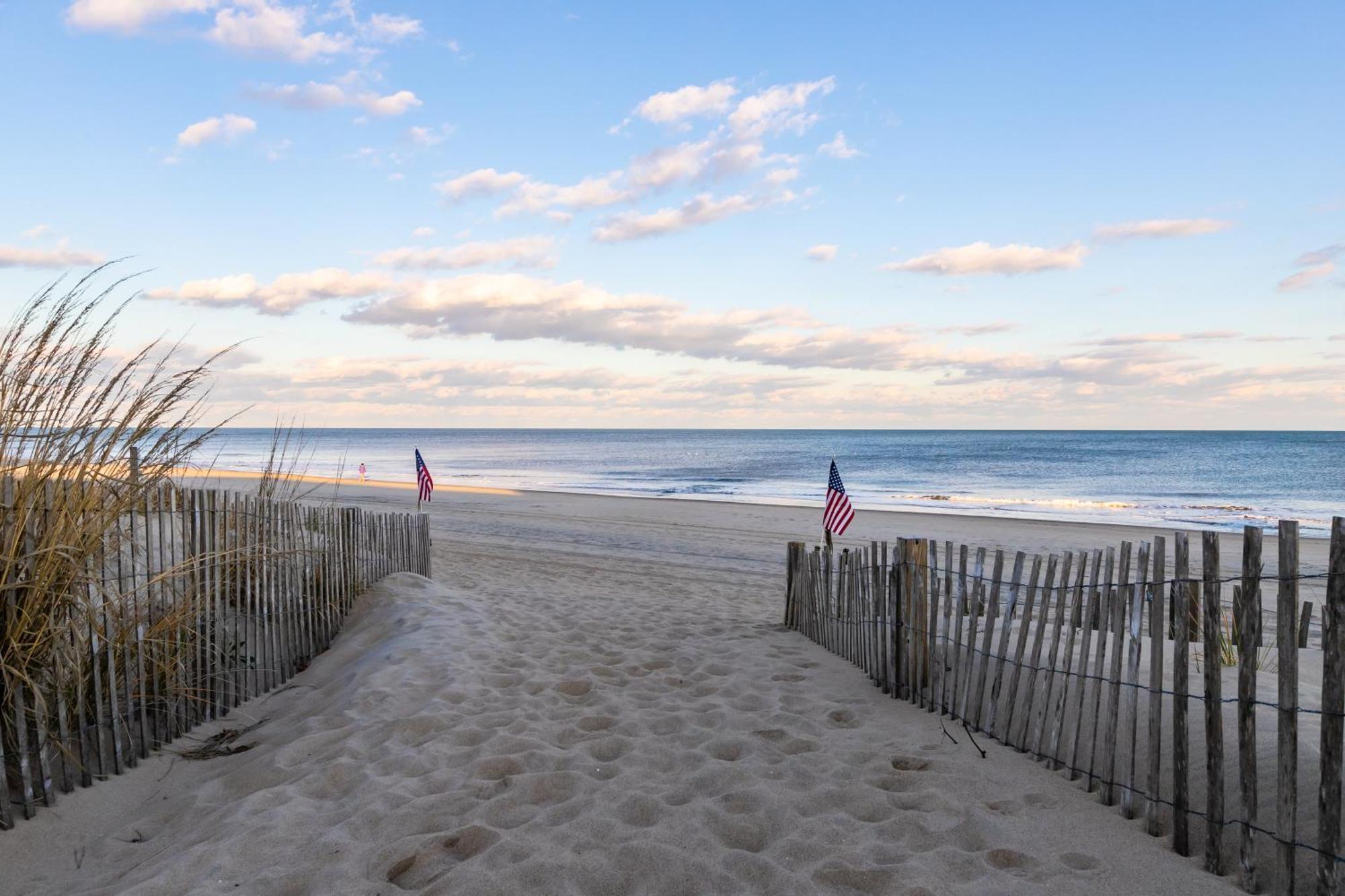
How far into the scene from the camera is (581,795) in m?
3.63

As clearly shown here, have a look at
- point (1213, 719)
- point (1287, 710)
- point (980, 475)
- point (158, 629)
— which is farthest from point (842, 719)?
point (980, 475)

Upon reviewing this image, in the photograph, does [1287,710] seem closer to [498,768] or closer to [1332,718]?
[1332,718]

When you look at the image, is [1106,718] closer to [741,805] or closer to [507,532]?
[741,805]

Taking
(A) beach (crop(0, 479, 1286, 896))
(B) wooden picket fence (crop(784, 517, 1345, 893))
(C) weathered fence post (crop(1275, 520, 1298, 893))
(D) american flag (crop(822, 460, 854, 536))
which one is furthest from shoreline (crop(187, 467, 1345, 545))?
(C) weathered fence post (crop(1275, 520, 1298, 893))

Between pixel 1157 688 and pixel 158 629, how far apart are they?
4726 mm

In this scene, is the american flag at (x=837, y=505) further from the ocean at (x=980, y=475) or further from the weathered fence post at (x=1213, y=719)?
the weathered fence post at (x=1213, y=719)

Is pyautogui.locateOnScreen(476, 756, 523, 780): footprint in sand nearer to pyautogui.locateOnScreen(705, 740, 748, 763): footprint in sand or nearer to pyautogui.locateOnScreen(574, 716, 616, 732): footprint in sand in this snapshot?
pyautogui.locateOnScreen(574, 716, 616, 732): footprint in sand

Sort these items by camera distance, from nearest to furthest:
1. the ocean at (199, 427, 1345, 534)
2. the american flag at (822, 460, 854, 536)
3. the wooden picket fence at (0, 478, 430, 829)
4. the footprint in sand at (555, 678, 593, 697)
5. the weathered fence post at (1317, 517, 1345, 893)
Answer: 1. the weathered fence post at (1317, 517, 1345, 893)
2. the wooden picket fence at (0, 478, 430, 829)
3. the footprint in sand at (555, 678, 593, 697)
4. the american flag at (822, 460, 854, 536)
5. the ocean at (199, 427, 1345, 534)

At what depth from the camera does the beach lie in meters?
2.96

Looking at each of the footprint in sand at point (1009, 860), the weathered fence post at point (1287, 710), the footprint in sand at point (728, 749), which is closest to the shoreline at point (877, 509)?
the footprint in sand at point (728, 749)

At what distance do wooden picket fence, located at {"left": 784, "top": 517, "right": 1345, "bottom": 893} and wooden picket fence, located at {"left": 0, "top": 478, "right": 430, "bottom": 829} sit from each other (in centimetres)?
398

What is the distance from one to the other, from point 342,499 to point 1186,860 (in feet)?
79.8

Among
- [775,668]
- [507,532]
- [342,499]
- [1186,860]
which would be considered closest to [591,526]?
[507,532]

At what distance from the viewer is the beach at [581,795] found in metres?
2.96
